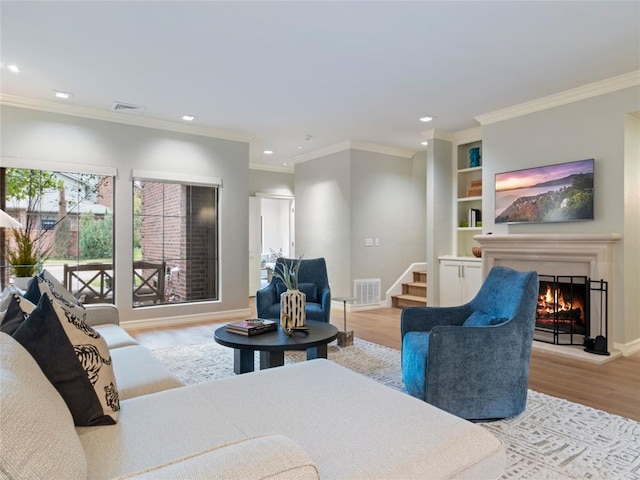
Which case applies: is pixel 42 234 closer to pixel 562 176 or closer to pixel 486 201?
pixel 486 201

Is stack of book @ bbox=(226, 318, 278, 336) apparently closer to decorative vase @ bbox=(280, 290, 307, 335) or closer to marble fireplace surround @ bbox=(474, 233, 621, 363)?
decorative vase @ bbox=(280, 290, 307, 335)

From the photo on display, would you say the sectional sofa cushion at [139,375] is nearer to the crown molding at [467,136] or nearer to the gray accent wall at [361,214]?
the gray accent wall at [361,214]

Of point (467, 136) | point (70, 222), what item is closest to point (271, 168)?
point (467, 136)

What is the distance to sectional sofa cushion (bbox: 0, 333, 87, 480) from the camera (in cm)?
75

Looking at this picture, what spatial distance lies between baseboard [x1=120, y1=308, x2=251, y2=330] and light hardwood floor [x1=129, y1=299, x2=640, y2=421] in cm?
18

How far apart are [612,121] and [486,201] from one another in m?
1.56

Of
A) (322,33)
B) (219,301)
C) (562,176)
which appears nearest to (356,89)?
(322,33)

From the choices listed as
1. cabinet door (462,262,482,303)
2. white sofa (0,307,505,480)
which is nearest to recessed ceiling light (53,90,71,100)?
white sofa (0,307,505,480)

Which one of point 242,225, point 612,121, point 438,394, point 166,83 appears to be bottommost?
point 438,394

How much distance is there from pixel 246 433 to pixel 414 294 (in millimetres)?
5971

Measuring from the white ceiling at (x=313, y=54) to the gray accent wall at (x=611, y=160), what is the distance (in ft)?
0.97

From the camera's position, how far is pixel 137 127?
528 cm

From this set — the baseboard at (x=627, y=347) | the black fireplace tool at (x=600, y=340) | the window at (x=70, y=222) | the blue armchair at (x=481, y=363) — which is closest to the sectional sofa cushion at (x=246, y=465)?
the blue armchair at (x=481, y=363)

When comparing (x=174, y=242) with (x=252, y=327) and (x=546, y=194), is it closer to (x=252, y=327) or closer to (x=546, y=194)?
(x=252, y=327)
